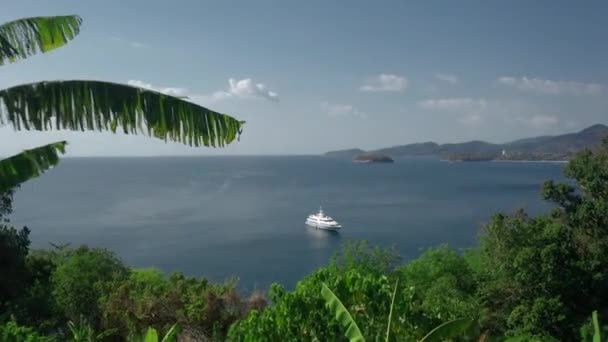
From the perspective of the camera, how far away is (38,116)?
398 centimetres

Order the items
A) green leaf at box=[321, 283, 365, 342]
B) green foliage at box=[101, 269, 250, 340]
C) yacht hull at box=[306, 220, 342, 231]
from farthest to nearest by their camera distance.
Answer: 1. yacht hull at box=[306, 220, 342, 231]
2. green foliage at box=[101, 269, 250, 340]
3. green leaf at box=[321, 283, 365, 342]

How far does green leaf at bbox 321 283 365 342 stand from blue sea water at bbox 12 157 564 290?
80.6ft

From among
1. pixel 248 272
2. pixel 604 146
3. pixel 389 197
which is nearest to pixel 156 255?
pixel 248 272

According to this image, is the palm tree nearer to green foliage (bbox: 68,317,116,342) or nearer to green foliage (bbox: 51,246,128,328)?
green foliage (bbox: 68,317,116,342)

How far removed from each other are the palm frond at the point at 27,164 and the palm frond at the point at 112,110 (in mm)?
179

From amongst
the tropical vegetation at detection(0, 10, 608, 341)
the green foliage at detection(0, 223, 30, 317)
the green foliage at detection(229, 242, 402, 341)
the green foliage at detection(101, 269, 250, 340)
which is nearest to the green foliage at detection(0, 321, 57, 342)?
the tropical vegetation at detection(0, 10, 608, 341)

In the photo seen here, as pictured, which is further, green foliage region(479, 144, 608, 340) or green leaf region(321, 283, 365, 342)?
green foliage region(479, 144, 608, 340)

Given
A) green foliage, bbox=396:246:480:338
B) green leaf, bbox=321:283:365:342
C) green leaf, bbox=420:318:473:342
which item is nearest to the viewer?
green leaf, bbox=321:283:365:342

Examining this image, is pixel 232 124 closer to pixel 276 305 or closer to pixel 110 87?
pixel 110 87

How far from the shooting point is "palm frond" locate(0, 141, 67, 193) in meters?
3.93

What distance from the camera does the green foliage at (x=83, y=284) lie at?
49.7 feet

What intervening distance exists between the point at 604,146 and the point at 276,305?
57.8 feet

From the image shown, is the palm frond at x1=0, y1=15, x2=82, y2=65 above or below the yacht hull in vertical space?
above

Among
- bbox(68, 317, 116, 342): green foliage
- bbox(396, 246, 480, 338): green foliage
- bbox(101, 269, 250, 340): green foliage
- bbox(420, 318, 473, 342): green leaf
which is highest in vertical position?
bbox(420, 318, 473, 342): green leaf
